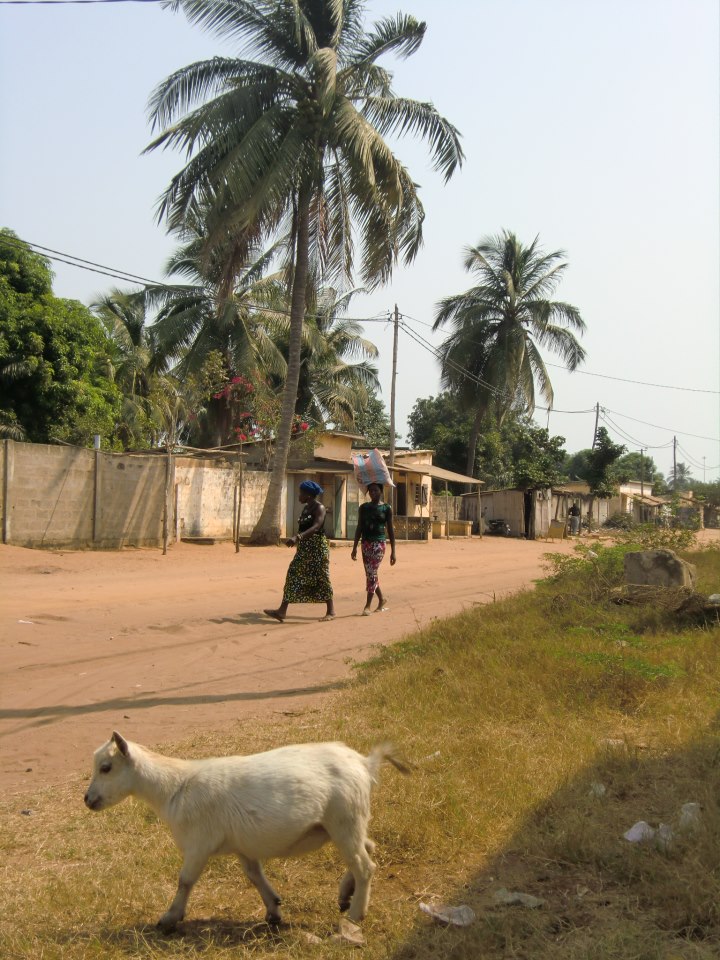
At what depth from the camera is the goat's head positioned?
3424 mm

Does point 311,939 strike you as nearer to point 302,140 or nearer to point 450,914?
point 450,914

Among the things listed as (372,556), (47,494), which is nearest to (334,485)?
(47,494)

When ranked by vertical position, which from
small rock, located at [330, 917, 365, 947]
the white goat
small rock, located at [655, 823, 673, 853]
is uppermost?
the white goat

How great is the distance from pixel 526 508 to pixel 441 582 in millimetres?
23205

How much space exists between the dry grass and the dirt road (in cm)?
49

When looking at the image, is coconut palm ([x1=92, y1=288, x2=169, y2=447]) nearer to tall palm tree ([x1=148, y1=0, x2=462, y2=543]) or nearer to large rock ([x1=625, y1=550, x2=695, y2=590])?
tall palm tree ([x1=148, y1=0, x2=462, y2=543])

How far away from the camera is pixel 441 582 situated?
16203 mm

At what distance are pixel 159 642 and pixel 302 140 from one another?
45.3ft

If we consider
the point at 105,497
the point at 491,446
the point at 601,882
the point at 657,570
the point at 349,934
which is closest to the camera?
the point at 349,934

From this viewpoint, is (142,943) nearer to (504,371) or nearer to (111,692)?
(111,692)

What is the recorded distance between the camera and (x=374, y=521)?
1163 centimetres

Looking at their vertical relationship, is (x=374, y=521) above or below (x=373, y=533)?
above

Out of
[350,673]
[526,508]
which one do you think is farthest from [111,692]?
[526,508]

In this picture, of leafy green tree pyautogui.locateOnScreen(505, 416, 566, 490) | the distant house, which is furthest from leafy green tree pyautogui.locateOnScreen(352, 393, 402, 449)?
the distant house
